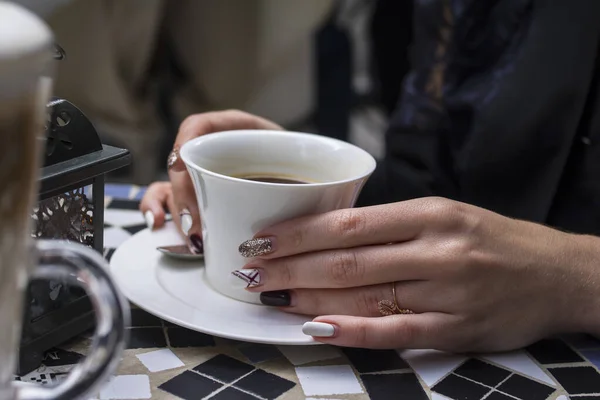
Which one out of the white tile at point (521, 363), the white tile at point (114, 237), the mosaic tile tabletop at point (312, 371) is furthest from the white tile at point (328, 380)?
the white tile at point (114, 237)

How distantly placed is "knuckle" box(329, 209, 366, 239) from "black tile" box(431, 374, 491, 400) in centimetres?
11

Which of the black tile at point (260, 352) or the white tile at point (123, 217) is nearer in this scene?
the black tile at point (260, 352)

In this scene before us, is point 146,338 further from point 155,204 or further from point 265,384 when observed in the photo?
point 155,204

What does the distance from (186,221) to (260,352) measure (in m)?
0.17

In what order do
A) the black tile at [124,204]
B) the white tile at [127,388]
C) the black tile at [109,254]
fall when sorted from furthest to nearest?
the black tile at [124,204]
the black tile at [109,254]
the white tile at [127,388]

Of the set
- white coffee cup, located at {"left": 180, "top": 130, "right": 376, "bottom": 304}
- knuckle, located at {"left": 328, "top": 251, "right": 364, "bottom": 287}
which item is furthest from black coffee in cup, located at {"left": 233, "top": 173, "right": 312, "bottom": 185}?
knuckle, located at {"left": 328, "top": 251, "right": 364, "bottom": 287}

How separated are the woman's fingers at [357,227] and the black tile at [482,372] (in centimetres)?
9

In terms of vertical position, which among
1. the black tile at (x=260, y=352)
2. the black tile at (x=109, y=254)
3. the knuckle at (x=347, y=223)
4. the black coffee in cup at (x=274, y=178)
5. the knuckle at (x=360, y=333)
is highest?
the knuckle at (x=347, y=223)

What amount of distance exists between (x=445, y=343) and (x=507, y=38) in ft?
1.54

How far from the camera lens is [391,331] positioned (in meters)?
0.48

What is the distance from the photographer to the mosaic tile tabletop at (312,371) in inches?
17.3

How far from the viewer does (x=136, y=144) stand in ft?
5.41

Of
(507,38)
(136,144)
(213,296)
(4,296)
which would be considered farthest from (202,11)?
(4,296)

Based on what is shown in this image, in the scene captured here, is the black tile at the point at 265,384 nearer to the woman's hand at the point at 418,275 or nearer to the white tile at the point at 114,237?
the woman's hand at the point at 418,275
